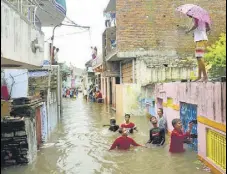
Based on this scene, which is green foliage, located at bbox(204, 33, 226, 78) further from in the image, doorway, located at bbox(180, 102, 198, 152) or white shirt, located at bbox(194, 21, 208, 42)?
doorway, located at bbox(180, 102, 198, 152)

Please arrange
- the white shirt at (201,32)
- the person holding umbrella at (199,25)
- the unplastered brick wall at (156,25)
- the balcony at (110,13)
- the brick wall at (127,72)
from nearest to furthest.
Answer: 1. the person holding umbrella at (199,25)
2. the white shirt at (201,32)
3. the unplastered brick wall at (156,25)
4. the brick wall at (127,72)
5. the balcony at (110,13)

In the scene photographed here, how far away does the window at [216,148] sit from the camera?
6945 millimetres

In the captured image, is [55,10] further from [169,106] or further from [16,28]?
[16,28]

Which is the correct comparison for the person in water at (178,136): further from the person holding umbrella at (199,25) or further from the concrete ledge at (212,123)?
the person holding umbrella at (199,25)

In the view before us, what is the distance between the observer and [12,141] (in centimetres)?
848

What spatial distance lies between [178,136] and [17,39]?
4625mm

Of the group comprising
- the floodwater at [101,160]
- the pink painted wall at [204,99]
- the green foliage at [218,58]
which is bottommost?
the floodwater at [101,160]

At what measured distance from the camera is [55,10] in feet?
56.6

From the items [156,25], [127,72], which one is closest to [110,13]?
[127,72]

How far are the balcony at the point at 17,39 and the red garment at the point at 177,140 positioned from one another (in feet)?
13.2

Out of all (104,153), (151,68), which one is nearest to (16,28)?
(104,153)

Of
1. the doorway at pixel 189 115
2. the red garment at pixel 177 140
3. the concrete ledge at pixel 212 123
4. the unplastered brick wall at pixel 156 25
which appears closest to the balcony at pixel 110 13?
the unplastered brick wall at pixel 156 25

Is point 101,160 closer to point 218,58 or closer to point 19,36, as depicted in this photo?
point 19,36

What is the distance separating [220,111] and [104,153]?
4496 millimetres
